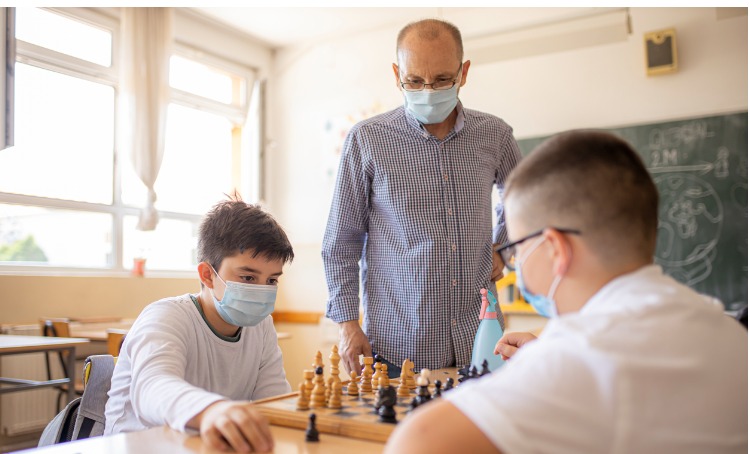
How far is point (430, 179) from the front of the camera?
6.81 ft

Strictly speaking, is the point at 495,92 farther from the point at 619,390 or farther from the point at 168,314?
the point at 619,390

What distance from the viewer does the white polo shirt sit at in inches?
28.0

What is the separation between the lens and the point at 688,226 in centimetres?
473

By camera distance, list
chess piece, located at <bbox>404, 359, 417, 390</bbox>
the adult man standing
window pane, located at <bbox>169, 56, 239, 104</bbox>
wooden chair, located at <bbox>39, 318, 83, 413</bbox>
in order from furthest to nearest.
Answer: window pane, located at <bbox>169, 56, 239, 104</bbox> < wooden chair, located at <bbox>39, 318, 83, 413</bbox> < the adult man standing < chess piece, located at <bbox>404, 359, 417, 390</bbox>

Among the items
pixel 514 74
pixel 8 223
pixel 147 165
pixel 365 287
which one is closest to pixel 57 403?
pixel 8 223

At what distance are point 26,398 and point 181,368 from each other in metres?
3.73

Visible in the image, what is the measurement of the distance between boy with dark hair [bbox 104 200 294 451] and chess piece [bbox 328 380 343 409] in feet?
1.01

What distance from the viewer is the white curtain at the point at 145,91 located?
17.7 feet

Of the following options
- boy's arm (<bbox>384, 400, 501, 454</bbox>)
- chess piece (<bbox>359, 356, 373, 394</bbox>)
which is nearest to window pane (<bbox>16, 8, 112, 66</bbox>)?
chess piece (<bbox>359, 356, 373, 394</bbox>)

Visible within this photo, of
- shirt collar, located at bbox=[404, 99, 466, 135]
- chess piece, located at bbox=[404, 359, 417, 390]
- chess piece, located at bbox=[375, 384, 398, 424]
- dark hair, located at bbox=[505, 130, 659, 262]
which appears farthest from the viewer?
shirt collar, located at bbox=[404, 99, 466, 135]

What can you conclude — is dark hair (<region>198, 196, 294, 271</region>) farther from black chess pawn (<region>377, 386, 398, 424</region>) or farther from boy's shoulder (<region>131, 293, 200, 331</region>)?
black chess pawn (<region>377, 386, 398, 424</region>)

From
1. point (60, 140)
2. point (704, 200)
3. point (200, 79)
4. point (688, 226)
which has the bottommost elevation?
point (688, 226)

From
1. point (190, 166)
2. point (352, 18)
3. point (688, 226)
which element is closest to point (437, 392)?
point (688, 226)

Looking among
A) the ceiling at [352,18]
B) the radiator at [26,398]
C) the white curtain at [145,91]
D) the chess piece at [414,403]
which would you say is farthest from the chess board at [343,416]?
the ceiling at [352,18]
